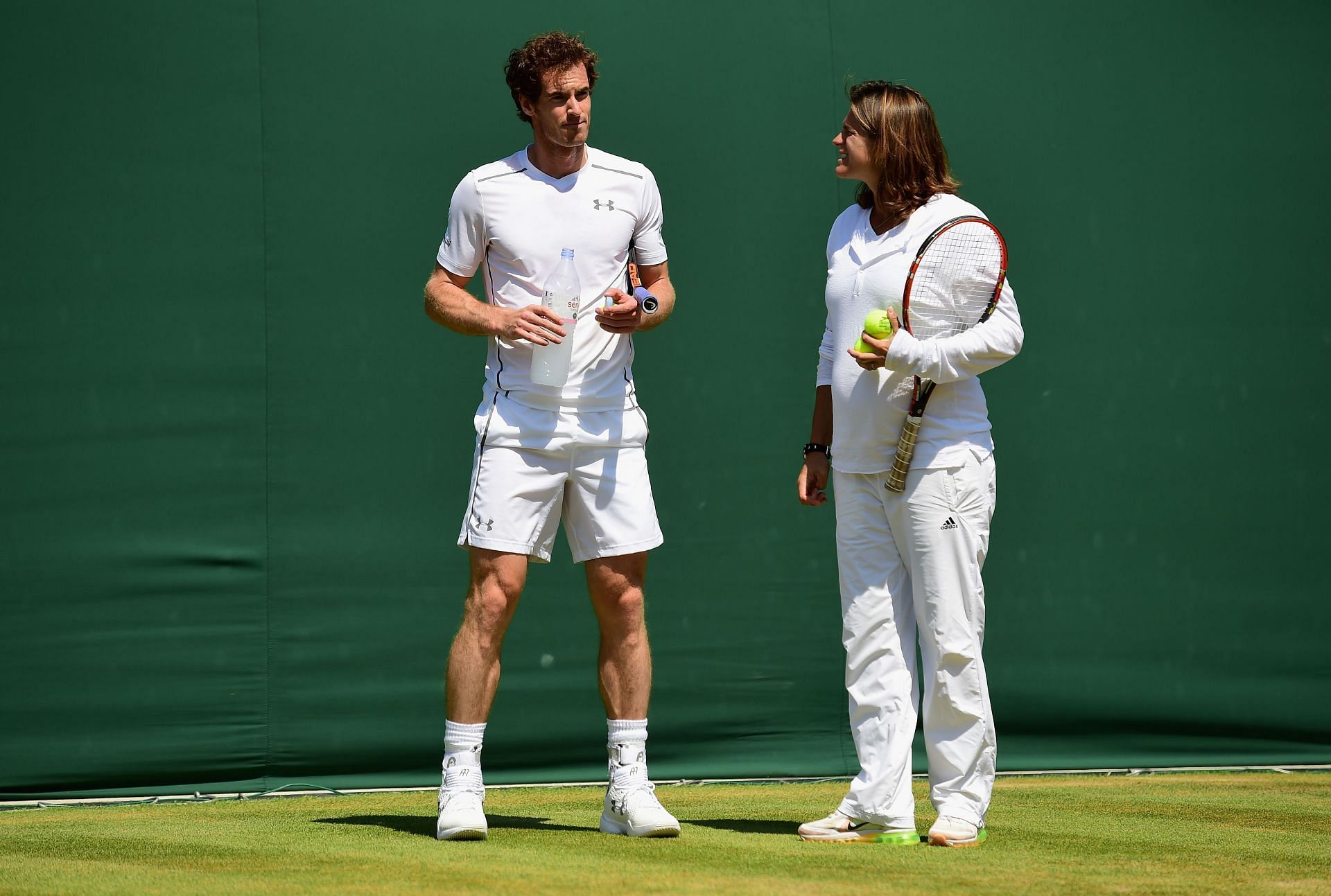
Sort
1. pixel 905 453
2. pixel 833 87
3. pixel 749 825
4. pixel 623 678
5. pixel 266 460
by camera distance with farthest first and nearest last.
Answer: pixel 833 87 → pixel 266 460 → pixel 749 825 → pixel 623 678 → pixel 905 453

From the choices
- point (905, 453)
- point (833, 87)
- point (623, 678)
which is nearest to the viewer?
point (905, 453)

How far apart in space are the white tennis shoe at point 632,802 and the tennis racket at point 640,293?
1.02 m

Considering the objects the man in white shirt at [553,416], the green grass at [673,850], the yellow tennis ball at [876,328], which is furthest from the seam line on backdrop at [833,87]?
the yellow tennis ball at [876,328]

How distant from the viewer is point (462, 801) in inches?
136

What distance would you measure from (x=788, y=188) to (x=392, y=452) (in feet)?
5.24

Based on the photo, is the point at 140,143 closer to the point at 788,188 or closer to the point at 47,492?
the point at 47,492

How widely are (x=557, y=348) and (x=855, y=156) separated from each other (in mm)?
810

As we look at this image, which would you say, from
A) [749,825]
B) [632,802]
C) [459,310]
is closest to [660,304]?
[459,310]

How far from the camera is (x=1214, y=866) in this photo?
127 inches

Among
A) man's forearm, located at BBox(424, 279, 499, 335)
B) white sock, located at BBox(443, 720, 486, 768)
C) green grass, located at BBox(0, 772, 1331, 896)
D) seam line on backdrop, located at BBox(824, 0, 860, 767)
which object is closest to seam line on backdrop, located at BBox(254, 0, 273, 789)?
green grass, located at BBox(0, 772, 1331, 896)

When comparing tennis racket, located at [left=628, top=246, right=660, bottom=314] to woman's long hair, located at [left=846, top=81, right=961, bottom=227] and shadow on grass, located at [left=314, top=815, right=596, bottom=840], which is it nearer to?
woman's long hair, located at [left=846, top=81, right=961, bottom=227]

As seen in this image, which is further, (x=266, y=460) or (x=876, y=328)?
(x=266, y=460)

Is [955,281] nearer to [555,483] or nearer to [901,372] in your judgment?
[901,372]

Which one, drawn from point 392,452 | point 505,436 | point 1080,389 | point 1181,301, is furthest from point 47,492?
point 1181,301
